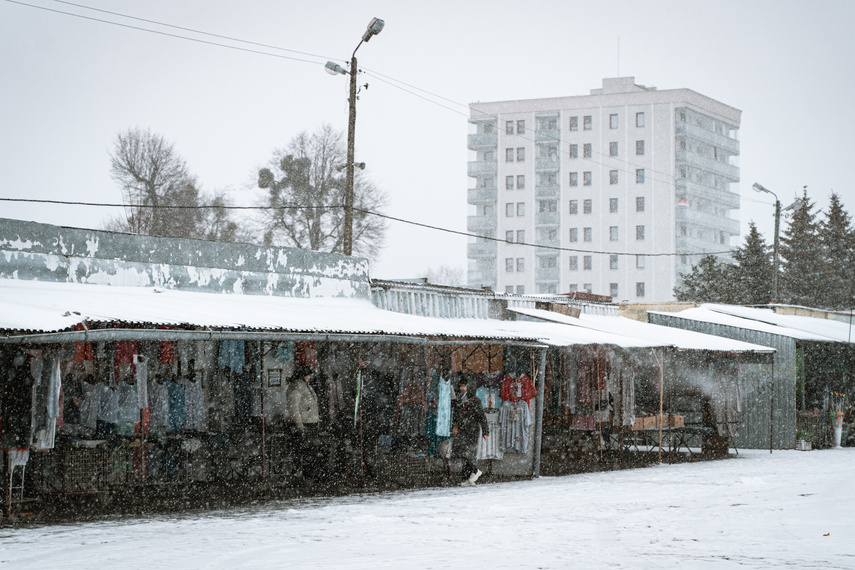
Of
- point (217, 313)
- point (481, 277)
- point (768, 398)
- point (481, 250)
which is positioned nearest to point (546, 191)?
point (481, 250)

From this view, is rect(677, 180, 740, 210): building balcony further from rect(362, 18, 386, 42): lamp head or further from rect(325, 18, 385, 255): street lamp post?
rect(362, 18, 386, 42): lamp head

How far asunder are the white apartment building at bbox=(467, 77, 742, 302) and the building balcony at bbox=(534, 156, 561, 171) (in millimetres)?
80

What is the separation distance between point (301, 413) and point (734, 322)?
15.9 meters

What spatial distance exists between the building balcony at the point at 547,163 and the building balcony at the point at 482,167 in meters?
3.42

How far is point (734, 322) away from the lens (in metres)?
27.7

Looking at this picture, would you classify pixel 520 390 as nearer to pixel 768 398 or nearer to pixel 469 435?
pixel 469 435

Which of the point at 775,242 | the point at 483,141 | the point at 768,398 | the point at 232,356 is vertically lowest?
the point at 768,398

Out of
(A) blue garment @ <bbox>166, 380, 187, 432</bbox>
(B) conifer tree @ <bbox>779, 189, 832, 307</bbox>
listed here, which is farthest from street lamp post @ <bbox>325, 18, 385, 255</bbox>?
(B) conifer tree @ <bbox>779, 189, 832, 307</bbox>

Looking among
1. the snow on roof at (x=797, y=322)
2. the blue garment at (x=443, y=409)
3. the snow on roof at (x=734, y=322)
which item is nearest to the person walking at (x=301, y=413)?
the blue garment at (x=443, y=409)

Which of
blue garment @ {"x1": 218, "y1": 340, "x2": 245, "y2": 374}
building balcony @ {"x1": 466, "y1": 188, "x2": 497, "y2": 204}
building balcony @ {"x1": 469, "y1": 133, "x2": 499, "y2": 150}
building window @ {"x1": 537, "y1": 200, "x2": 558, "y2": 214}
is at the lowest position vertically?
blue garment @ {"x1": 218, "y1": 340, "x2": 245, "y2": 374}

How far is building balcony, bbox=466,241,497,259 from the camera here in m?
85.9

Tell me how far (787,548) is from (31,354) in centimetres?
836

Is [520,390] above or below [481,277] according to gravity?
below

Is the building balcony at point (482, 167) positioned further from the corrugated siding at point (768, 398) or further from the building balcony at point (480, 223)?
the corrugated siding at point (768, 398)
